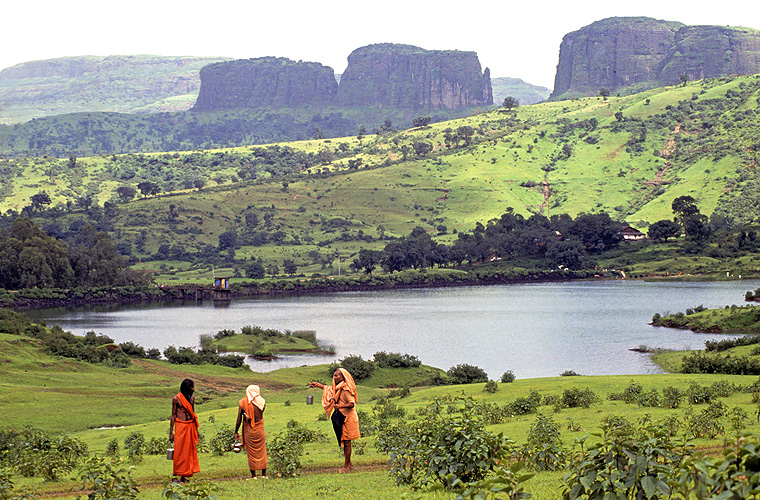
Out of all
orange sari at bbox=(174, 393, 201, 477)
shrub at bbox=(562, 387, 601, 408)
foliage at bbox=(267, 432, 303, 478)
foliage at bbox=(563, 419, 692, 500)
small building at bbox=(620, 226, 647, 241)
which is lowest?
shrub at bbox=(562, 387, 601, 408)

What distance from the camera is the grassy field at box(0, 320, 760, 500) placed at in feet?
50.0

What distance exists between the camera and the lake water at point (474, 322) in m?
64.7

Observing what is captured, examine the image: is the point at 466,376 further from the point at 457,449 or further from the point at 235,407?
the point at 457,449

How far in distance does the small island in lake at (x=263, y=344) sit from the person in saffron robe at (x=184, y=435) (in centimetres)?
5156

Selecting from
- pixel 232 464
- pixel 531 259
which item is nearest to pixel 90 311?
pixel 531 259

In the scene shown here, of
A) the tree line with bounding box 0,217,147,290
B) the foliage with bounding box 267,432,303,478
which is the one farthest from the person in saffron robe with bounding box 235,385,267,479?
the tree line with bounding box 0,217,147,290

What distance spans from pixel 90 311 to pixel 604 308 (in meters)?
79.0

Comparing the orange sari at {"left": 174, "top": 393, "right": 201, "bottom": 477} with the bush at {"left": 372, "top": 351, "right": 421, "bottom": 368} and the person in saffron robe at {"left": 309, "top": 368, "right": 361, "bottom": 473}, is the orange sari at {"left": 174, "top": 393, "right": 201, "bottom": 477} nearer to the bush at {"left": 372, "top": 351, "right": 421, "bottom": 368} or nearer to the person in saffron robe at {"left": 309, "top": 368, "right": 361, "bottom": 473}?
the person in saffron robe at {"left": 309, "top": 368, "right": 361, "bottom": 473}

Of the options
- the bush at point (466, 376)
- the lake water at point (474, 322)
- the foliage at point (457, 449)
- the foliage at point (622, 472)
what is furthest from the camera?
the lake water at point (474, 322)

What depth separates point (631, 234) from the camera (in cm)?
15662

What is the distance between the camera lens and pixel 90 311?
11650 cm

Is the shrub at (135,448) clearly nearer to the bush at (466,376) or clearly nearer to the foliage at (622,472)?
the foliage at (622,472)

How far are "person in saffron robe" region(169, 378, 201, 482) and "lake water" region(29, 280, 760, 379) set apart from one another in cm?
4159

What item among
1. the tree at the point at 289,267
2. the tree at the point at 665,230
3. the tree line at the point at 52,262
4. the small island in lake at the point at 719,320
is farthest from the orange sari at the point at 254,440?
the tree at the point at 665,230
